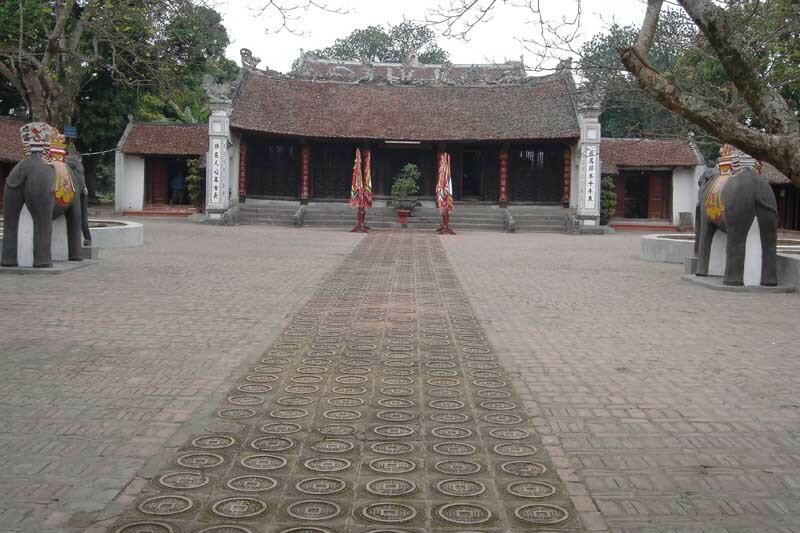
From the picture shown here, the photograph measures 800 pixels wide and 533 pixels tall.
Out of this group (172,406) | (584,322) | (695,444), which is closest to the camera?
(695,444)

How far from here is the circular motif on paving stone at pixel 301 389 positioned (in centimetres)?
566

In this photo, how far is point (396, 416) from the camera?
5.09m

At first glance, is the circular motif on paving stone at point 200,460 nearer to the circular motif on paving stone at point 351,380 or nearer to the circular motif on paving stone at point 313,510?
the circular motif on paving stone at point 313,510

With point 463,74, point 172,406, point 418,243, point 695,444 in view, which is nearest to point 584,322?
point 695,444

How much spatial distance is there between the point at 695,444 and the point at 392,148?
29953mm

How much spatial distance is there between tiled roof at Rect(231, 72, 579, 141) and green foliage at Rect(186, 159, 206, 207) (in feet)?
11.2

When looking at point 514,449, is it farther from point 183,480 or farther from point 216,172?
point 216,172

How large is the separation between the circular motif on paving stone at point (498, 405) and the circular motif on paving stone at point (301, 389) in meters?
1.22

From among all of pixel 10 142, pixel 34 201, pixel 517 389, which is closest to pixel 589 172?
pixel 34 201

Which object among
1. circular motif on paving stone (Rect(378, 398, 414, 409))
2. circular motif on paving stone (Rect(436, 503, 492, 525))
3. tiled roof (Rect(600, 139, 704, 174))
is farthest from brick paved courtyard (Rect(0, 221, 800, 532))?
tiled roof (Rect(600, 139, 704, 174))

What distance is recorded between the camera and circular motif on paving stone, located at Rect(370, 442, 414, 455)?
4.42 m

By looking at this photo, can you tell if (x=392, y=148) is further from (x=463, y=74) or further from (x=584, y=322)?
(x=584, y=322)

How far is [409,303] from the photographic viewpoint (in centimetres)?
1015

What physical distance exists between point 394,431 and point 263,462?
893 mm
